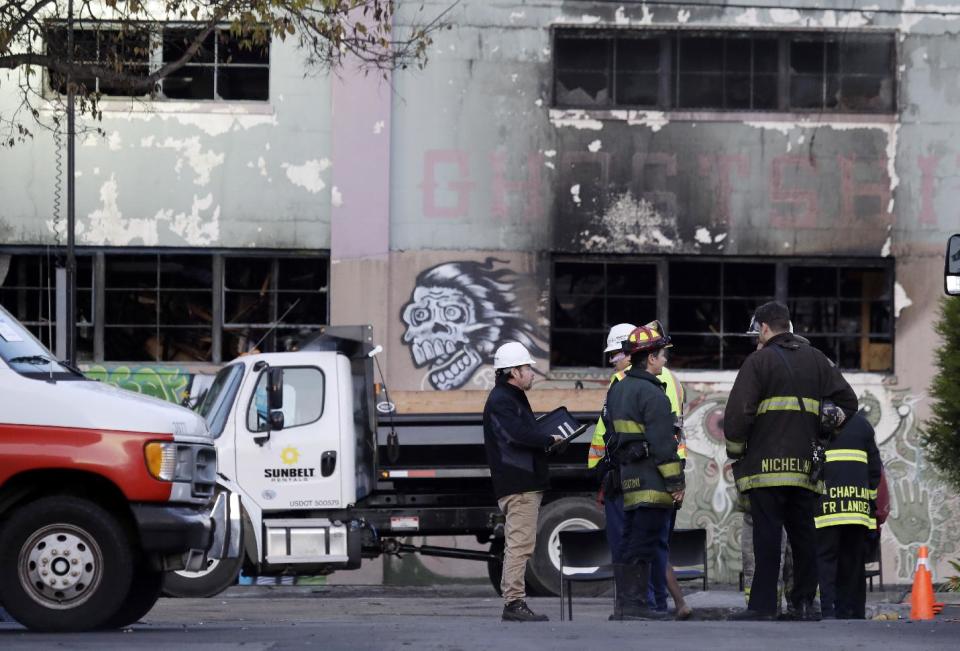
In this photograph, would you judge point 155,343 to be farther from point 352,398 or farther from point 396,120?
point 352,398

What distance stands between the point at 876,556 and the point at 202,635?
20.1ft

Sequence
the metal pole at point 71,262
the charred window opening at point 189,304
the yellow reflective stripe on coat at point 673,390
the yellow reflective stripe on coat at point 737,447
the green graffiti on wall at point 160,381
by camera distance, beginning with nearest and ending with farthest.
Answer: the yellow reflective stripe on coat at point 737,447
the yellow reflective stripe on coat at point 673,390
the metal pole at point 71,262
the green graffiti on wall at point 160,381
the charred window opening at point 189,304

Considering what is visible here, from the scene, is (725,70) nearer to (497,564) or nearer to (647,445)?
(497,564)

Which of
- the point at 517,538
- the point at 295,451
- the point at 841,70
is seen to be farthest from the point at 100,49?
the point at 517,538

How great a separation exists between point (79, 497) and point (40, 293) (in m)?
9.78

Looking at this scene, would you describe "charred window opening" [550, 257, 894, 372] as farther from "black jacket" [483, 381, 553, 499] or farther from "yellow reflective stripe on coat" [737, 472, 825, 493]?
"yellow reflective stripe on coat" [737, 472, 825, 493]

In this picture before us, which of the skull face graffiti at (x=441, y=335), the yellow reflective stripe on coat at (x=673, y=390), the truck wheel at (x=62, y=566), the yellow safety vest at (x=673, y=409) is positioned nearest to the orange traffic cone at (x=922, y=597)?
the yellow safety vest at (x=673, y=409)

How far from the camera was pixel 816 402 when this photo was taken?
10.2 meters

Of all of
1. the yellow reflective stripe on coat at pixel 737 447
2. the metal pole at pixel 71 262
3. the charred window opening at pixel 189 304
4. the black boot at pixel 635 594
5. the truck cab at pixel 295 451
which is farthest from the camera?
the charred window opening at pixel 189 304

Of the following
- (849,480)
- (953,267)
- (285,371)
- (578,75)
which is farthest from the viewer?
(578,75)

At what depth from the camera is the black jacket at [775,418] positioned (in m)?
10.1

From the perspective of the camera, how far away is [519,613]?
1131 centimetres

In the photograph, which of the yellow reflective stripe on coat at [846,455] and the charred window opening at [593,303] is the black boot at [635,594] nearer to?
the yellow reflective stripe on coat at [846,455]

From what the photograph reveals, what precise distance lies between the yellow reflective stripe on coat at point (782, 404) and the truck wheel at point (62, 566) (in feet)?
11.8
